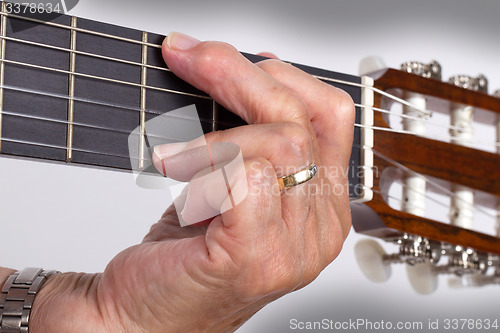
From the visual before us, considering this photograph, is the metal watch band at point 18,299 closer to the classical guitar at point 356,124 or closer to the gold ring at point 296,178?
the classical guitar at point 356,124

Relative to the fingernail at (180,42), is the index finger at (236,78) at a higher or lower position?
lower

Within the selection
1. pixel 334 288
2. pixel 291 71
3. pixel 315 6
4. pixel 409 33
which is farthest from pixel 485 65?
pixel 291 71

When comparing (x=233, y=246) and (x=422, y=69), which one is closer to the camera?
(x=233, y=246)

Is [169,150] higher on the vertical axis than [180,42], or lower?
lower

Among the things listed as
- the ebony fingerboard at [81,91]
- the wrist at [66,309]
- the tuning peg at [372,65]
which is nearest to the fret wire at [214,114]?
the ebony fingerboard at [81,91]

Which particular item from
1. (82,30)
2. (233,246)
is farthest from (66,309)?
(82,30)

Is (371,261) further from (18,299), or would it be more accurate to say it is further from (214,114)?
(18,299)
